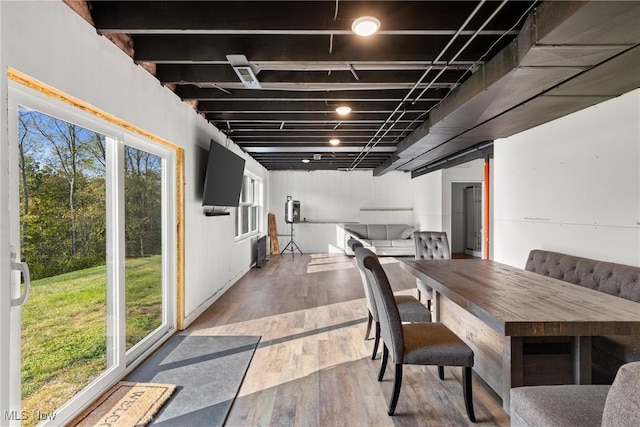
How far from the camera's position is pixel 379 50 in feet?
8.02

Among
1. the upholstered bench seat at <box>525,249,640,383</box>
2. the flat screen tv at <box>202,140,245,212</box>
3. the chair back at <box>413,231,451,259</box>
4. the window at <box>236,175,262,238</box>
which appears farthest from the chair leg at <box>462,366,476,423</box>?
the window at <box>236,175,262,238</box>

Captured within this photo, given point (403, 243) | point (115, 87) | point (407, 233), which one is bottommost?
point (403, 243)

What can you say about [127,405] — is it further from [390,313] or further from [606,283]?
[606,283]

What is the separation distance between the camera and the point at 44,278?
1769 mm

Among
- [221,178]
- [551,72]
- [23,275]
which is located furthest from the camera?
[221,178]

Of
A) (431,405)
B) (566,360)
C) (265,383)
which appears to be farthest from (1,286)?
(566,360)

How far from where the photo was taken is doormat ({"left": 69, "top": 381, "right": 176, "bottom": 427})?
74.7 inches

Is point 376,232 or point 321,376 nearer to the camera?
point 321,376

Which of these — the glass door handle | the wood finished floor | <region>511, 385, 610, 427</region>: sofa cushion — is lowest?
the wood finished floor

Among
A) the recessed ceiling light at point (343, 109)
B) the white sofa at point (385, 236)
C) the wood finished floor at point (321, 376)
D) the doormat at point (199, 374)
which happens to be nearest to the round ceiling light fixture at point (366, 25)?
the recessed ceiling light at point (343, 109)

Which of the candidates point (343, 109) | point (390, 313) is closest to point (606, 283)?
point (390, 313)

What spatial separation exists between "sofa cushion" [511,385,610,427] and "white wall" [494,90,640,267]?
1.73 metres

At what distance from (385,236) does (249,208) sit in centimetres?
403

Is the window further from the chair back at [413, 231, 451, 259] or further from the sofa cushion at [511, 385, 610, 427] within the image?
the sofa cushion at [511, 385, 610, 427]
